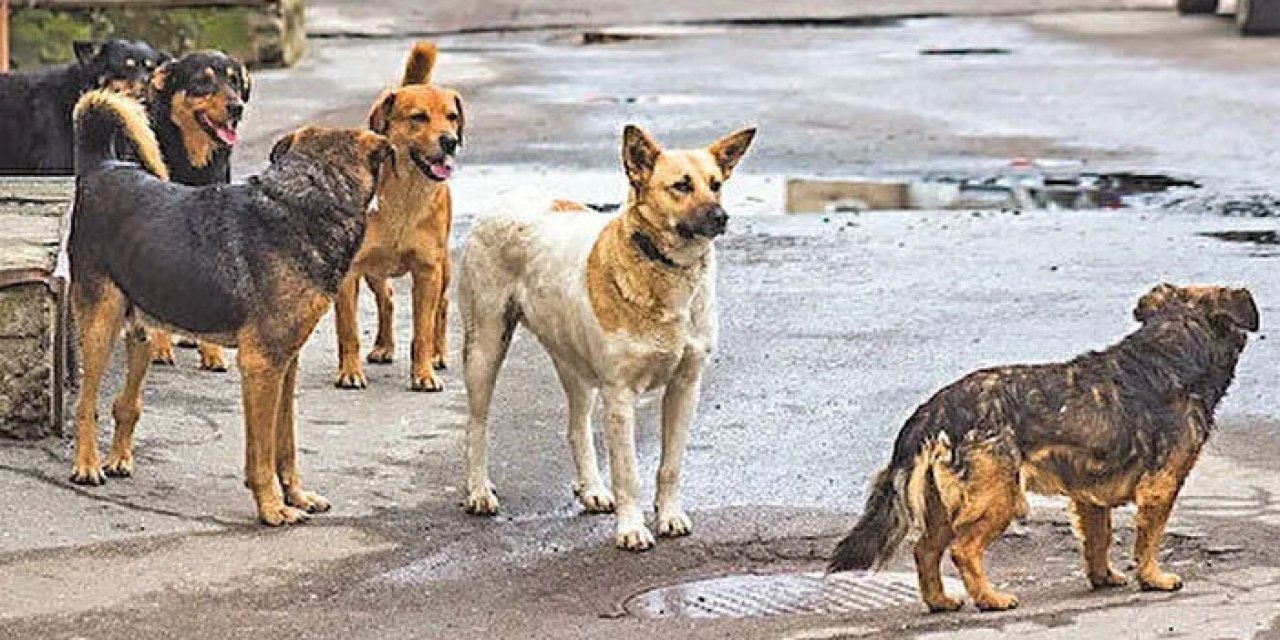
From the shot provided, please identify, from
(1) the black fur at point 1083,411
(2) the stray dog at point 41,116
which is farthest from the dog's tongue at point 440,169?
(1) the black fur at point 1083,411

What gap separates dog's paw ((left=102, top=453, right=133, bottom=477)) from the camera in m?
9.23

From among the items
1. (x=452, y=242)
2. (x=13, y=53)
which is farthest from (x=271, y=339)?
(x=13, y=53)

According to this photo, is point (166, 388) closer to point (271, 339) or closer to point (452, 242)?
point (271, 339)

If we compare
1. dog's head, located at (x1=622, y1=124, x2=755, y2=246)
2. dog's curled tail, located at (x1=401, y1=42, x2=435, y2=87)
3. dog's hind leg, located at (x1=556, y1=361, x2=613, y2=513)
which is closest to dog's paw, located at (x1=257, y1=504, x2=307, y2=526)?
dog's hind leg, located at (x1=556, y1=361, x2=613, y2=513)

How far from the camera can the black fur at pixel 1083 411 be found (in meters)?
7.32

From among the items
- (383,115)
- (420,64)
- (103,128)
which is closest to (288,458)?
(103,128)

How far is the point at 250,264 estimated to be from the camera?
8680 millimetres

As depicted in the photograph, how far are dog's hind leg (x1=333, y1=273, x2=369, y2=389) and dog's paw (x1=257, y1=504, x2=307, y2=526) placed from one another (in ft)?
6.37

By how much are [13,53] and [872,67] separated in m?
6.72

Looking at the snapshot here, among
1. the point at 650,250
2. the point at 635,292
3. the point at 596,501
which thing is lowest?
the point at 596,501

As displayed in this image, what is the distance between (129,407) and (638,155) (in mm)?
2020

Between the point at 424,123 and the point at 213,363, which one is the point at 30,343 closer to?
the point at 213,363

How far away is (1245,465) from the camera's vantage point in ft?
30.6

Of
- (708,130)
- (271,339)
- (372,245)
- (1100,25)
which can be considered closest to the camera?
(271,339)
